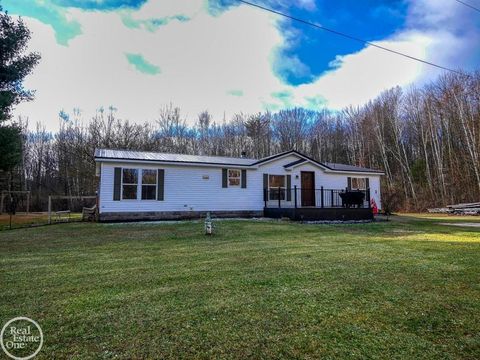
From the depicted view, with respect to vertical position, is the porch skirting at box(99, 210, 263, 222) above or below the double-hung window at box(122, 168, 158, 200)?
below

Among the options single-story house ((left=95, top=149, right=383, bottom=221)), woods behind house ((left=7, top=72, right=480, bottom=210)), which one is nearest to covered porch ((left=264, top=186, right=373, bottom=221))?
single-story house ((left=95, top=149, right=383, bottom=221))

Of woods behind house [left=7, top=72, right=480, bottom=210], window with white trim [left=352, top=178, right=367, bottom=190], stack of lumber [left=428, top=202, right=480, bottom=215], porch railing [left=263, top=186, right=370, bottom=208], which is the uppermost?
woods behind house [left=7, top=72, right=480, bottom=210]

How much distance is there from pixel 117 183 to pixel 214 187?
4.21 meters

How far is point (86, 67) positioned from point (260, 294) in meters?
12.9

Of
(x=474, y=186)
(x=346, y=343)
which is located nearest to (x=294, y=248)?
(x=346, y=343)

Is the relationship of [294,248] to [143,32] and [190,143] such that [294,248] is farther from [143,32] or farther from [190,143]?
[190,143]

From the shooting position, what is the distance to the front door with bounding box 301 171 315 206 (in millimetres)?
15346

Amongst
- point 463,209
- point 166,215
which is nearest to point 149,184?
point 166,215

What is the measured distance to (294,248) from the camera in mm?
6305

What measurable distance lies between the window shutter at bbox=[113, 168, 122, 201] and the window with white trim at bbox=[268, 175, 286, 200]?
7.03 m

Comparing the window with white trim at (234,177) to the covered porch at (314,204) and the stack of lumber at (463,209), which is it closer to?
the covered porch at (314,204)

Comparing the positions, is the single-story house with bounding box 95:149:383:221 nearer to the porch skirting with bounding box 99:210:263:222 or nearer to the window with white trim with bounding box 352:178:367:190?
the porch skirting with bounding box 99:210:263:222

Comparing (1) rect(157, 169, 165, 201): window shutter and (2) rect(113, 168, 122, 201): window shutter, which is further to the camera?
(1) rect(157, 169, 165, 201): window shutter

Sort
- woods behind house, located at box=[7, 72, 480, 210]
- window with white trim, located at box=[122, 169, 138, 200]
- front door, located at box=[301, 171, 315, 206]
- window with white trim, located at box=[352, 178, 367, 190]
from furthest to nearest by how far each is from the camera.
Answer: woods behind house, located at box=[7, 72, 480, 210]
window with white trim, located at box=[352, 178, 367, 190]
front door, located at box=[301, 171, 315, 206]
window with white trim, located at box=[122, 169, 138, 200]
